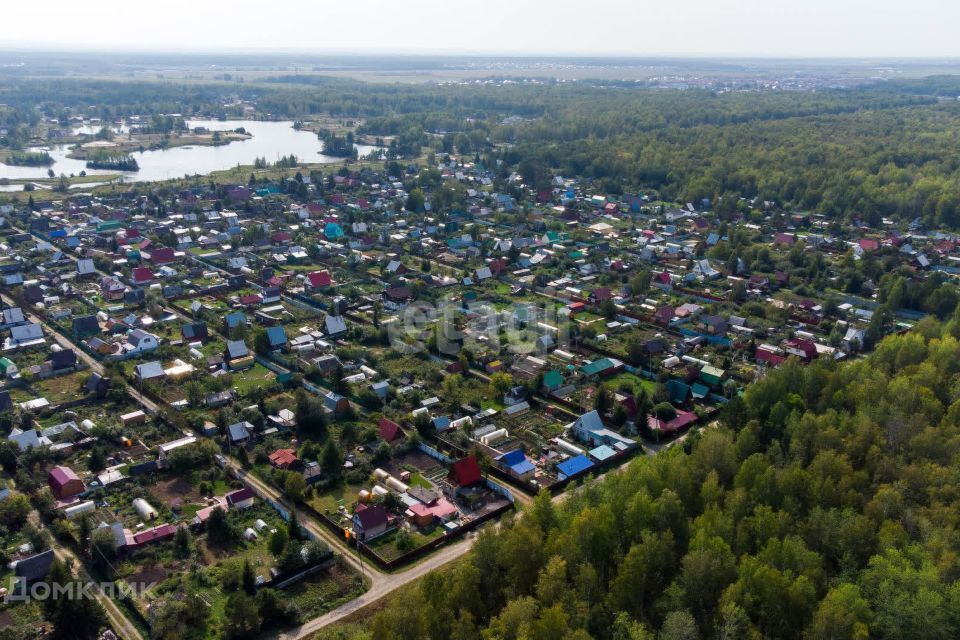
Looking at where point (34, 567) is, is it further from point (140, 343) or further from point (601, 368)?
point (601, 368)

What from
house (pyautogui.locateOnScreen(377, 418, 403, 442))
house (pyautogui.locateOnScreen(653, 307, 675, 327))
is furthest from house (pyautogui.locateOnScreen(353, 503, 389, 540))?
house (pyautogui.locateOnScreen(653, 307, 675, 327))

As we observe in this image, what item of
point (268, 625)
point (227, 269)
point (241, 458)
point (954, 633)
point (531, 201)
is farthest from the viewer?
point (531, 201)

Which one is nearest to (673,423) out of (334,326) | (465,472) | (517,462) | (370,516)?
(517,462)

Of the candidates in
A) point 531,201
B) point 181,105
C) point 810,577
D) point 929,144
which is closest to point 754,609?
point 810,577

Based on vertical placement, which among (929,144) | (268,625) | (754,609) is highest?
(929,144)

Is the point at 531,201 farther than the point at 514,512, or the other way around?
the point at 531,201

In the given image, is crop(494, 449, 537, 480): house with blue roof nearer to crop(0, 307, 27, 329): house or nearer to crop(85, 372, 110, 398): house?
crop(85, 372, 110, 398): house

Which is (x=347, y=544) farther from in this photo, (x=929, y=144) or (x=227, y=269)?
(x=929, y=144)
